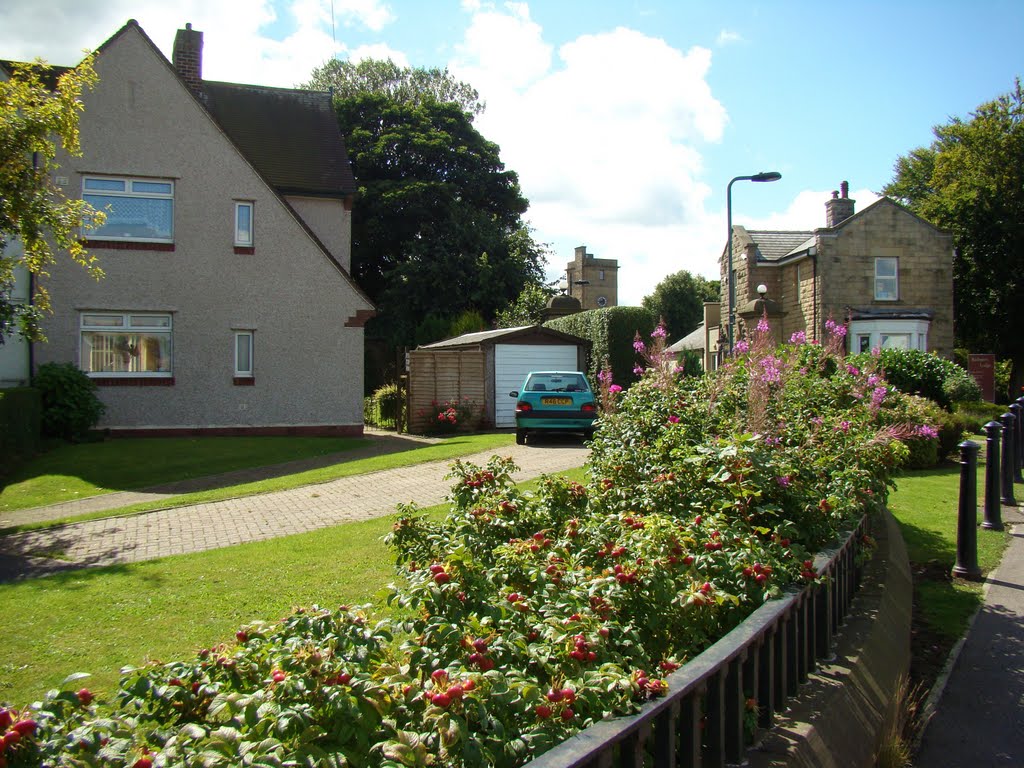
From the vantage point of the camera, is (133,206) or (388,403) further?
(388,403)

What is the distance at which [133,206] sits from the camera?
18844 millimetres

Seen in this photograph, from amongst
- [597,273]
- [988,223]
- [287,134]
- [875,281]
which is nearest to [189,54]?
[287,134]

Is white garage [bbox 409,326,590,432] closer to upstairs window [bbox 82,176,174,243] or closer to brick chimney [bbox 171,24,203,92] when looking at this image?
upstairs window [bbox 82,176,174,243]

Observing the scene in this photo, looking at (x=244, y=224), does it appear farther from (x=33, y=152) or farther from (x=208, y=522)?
(x=208, y=522)

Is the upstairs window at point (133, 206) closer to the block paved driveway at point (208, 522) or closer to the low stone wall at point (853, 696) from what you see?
the block paved driveway at point (208, 522)

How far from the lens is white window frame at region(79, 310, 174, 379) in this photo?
60.2ft

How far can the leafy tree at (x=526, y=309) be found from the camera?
3369 centimetres

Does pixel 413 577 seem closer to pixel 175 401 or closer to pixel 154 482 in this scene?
pixel 154 482

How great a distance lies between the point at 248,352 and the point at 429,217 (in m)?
22.0

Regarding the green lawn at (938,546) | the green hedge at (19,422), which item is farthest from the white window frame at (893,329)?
the green hedge at (19,422)

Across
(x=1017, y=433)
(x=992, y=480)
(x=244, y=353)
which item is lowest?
(x=992, y=480)

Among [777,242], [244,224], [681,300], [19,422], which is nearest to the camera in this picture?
[19,422]

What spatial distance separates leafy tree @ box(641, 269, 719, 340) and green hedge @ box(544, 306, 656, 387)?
152ft

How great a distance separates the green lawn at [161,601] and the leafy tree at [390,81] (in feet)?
159
